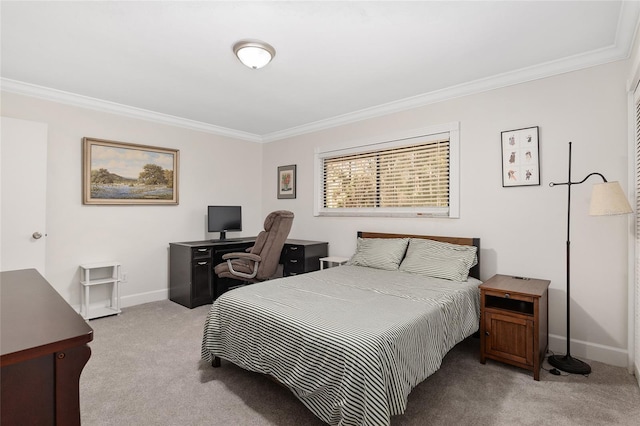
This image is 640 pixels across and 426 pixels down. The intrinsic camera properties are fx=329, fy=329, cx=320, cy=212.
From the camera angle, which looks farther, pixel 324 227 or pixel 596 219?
pixel 324 227

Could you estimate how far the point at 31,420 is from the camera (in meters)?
0.86

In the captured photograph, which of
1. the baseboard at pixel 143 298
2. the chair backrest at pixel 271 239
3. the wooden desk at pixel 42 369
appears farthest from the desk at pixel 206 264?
the wooden desk at pixel 42 369

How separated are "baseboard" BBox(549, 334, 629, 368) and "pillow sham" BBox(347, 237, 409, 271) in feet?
5.01

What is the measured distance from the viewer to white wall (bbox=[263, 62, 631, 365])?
8.85 feet

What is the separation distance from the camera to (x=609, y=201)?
2342 mm

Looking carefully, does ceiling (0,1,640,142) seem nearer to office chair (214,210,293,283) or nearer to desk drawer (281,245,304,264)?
→ office chair (214,210,293,283)

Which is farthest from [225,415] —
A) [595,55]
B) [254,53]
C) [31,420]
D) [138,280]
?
[595,55]

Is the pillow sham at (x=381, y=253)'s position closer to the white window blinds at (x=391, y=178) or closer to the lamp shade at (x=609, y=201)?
the white window blinds at (x=391, y=178)

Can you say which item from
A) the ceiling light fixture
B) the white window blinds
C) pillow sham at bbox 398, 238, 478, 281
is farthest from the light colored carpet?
the ceiling light fixture

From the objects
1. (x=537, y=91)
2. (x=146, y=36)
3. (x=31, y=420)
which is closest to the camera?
(x=31, y=420)

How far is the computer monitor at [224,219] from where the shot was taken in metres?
4.85

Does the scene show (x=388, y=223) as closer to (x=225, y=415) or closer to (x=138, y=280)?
(x=225, y=415)

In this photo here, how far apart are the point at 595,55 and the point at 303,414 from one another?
3.57 meters

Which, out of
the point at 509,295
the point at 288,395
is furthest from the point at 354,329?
the point at 509,295
